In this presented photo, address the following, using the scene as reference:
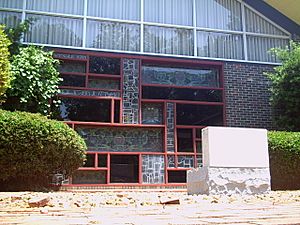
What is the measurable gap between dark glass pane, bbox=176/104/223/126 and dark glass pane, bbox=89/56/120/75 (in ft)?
5.78

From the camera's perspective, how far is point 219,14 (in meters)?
10.2

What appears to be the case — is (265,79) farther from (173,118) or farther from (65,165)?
(65,165)

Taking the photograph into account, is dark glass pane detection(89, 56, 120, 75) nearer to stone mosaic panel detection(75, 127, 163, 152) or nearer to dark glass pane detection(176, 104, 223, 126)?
stone mosaic panel detection(75, 127, 163, 152)

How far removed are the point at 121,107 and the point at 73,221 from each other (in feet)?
23.4

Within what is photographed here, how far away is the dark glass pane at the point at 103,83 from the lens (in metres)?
8.88

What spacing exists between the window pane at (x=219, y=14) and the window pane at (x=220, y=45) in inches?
9.9

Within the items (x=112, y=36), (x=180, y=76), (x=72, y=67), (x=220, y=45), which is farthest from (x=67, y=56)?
(x=220, y=45)

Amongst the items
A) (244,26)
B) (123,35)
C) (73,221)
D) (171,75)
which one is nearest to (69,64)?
(123,35)

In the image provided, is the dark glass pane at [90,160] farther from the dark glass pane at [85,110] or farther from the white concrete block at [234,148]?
the white concrete block at [234,148]

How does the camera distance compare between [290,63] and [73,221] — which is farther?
[290,63]

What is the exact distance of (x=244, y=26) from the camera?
10258 millimetres

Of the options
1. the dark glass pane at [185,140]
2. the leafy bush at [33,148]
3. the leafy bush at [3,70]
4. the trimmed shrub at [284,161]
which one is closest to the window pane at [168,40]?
the dark glass pane at [185,140]

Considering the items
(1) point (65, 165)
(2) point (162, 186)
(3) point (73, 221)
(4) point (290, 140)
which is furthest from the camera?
(2) point (162, 186)

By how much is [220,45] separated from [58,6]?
4.27 m
